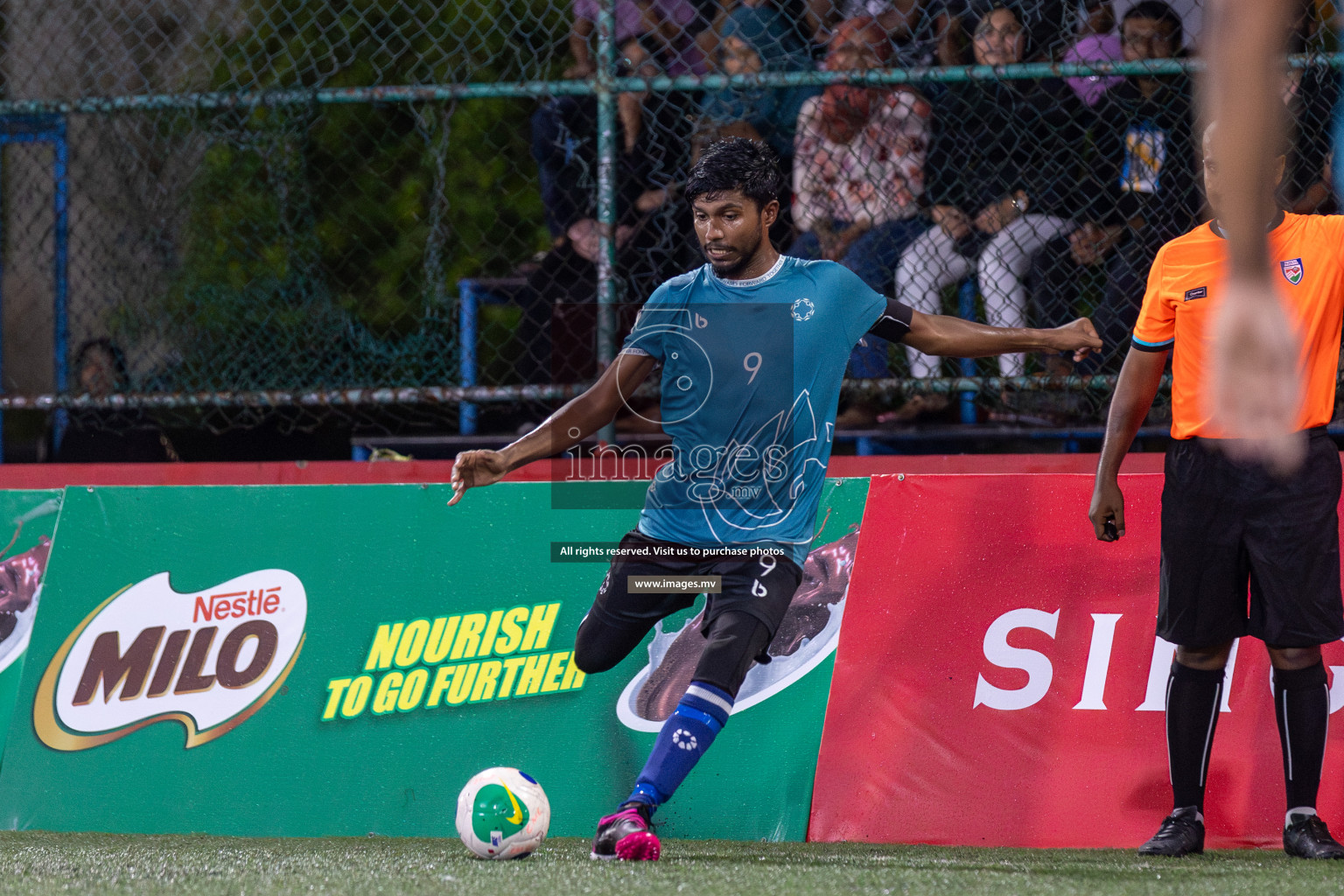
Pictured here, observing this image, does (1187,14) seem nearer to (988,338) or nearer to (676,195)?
(988,338)

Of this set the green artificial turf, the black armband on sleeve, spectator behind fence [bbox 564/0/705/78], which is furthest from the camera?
spectator behind fence [bbox 564/0/705/78]

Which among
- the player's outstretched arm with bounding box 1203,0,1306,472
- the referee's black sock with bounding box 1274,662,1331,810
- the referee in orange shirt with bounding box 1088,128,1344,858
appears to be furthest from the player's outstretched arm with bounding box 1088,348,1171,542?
the player's outstretched arm with bounding box 1203,0,1306,472

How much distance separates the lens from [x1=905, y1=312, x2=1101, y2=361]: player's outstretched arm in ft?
12.8

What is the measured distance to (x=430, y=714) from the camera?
179 inches

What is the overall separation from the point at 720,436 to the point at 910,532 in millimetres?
845

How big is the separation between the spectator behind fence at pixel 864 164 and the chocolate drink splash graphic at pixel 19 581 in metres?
3.29

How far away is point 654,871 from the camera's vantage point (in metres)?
3.31

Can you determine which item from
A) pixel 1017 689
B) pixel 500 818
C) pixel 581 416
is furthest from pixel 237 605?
pixel 1017 689

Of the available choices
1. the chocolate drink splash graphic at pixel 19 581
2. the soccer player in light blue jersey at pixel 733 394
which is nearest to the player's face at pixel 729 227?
the soccer player in light blue jersey at pixel 733 394

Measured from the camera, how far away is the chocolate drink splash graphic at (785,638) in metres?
4.43

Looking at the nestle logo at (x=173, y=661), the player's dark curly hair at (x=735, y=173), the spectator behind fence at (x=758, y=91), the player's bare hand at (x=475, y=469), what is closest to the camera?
the player's bare hand at (x=475, y=469)

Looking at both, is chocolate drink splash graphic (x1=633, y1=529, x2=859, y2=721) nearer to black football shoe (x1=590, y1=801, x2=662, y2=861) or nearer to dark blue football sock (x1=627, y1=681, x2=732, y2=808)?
dark blue football sock (x1=627, y1=681, x2=732, y2=808)

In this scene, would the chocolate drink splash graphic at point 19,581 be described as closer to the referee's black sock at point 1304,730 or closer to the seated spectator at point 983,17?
the seated spectator at point 983,17

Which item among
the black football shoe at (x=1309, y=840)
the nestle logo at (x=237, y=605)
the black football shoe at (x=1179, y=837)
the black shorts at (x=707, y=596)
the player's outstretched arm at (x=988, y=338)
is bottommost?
the black football shoe at (x=1179, y=837)
